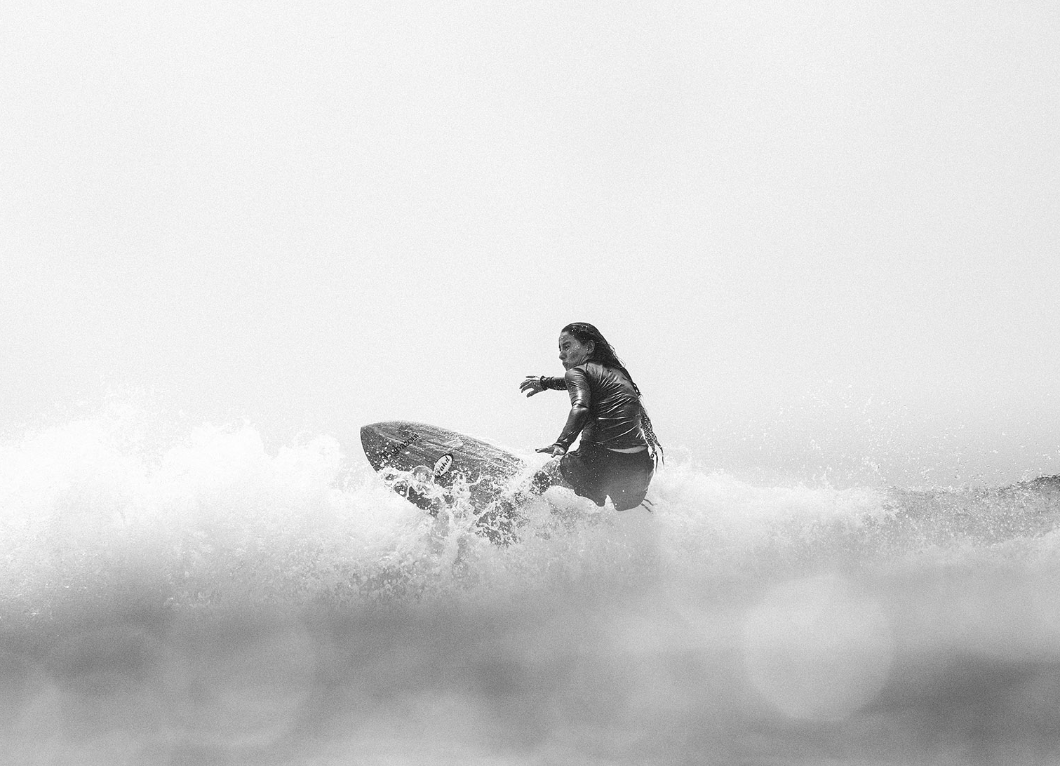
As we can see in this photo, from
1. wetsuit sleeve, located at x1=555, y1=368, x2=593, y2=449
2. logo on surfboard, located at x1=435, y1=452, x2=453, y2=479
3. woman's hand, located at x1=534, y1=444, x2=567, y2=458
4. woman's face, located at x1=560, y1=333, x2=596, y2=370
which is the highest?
woman's face, located at x1=560, y1=333, x2=596, y2=370

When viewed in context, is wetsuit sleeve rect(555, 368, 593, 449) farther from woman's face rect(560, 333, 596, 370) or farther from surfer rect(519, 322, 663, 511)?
woman's face rect(560, 333, 596, 370)

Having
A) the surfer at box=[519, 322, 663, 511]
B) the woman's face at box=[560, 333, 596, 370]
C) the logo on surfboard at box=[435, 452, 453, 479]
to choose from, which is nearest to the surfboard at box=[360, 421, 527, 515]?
the logo on surfboard at box=[435, 452, 453, 479]

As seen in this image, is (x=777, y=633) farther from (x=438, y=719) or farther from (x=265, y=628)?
(x=265, y=628)

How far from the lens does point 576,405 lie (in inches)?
289

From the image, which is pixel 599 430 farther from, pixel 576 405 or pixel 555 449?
pixel 555 449

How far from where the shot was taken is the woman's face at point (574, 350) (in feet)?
25.3

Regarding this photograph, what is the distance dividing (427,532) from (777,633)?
3.77 metres

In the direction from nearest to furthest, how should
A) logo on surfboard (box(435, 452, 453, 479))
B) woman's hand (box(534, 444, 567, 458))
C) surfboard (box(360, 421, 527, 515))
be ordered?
woman's hand (box(534, 444, 567, 458)) → surfboard (box(360, 421, 527, 515)) → logo on surfboard (box(435, 452, 453, 479))

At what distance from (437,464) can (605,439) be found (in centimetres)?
215

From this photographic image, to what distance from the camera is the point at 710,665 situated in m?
6.23

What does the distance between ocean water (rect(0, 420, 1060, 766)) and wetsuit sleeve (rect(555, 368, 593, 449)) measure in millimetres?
998

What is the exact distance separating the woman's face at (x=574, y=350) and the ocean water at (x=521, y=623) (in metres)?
1.66

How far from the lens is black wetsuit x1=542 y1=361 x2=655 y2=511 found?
7480 millimetres

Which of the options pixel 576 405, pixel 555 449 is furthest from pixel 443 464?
pixel 576 405
